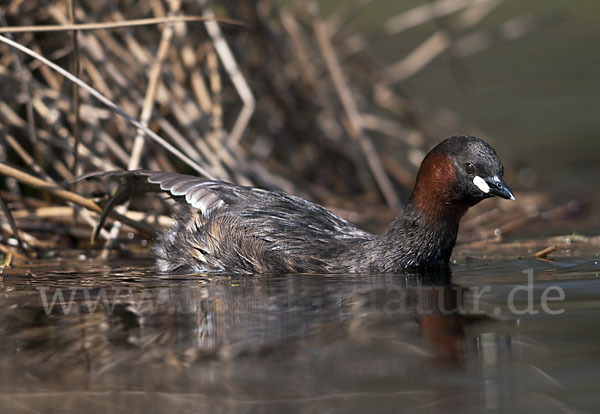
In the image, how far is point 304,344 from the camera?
370 cm

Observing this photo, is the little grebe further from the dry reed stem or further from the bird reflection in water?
the dry reed stem

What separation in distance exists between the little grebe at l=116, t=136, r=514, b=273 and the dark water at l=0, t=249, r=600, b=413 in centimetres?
30

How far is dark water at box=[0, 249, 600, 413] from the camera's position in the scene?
3.10 meters

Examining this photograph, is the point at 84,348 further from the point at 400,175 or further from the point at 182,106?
the point at 400,175

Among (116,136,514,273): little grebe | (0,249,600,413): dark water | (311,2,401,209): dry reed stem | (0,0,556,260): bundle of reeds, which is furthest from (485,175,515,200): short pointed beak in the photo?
(311,2,401,209): dry reed stem

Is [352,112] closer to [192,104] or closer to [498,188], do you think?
[192,104]

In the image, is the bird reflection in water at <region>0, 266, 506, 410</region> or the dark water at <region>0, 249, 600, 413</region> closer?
the dark water at <region>0, 249, 600, 413</region>

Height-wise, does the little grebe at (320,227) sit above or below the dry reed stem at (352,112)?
below

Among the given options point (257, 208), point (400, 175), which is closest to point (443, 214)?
point (257, 208)

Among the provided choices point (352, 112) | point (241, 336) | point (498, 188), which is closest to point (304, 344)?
point (241, 336)

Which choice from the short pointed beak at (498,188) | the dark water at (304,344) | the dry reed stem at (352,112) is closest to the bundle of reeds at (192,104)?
the dry reed stem at (352,112)

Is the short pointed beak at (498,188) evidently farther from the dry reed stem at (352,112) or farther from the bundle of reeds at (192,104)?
the dry reed stem at (352,112)

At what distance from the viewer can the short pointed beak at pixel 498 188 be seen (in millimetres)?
5320

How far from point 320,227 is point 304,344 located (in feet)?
7.07
